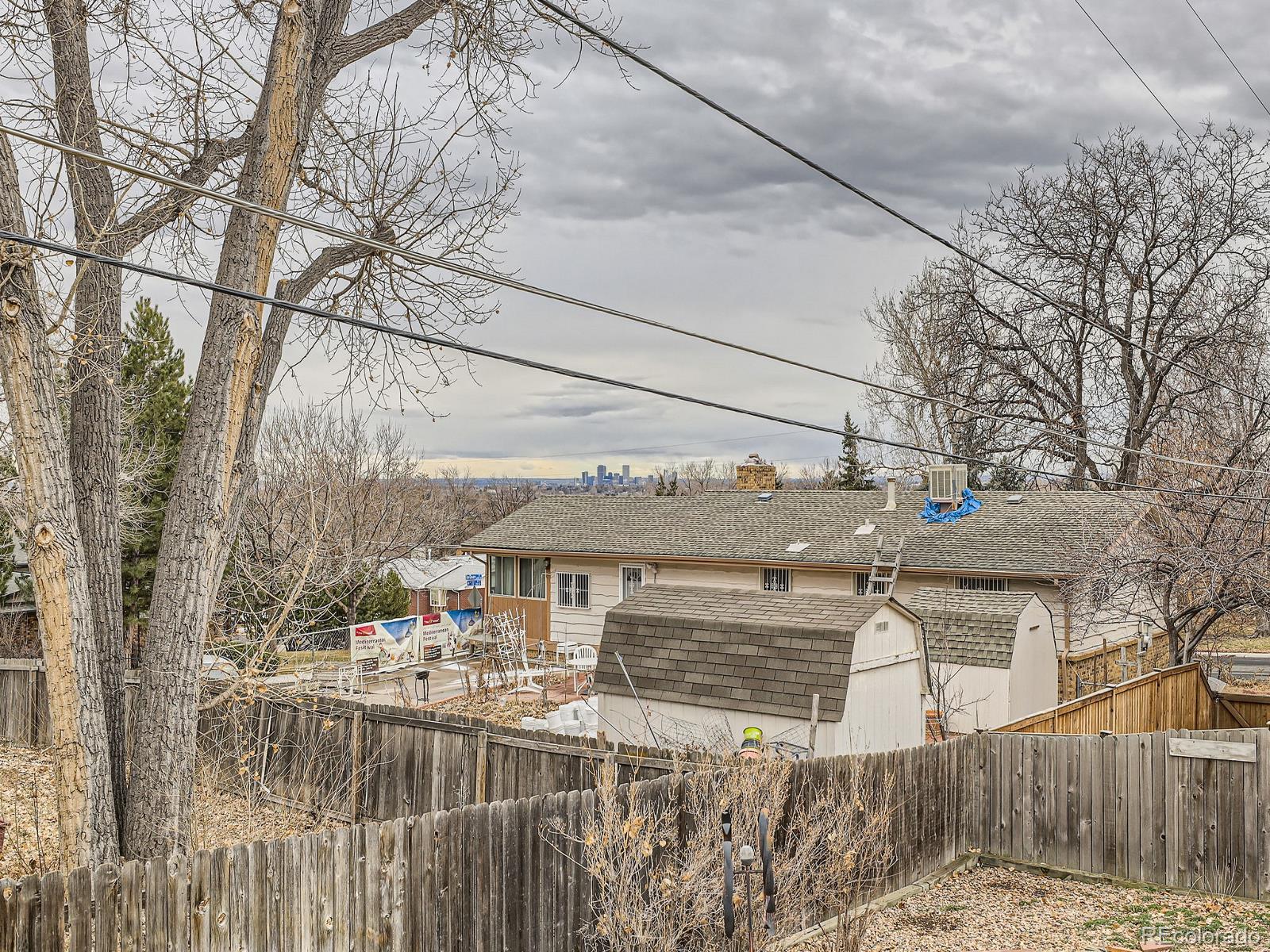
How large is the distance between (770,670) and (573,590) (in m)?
15.1

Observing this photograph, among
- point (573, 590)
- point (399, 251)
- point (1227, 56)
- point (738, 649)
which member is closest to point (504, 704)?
point (573, 590)

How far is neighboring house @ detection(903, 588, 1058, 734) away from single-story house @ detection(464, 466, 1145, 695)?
157 centimetres

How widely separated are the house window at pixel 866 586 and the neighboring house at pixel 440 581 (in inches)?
446

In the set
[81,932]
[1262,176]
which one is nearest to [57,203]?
[81,932]

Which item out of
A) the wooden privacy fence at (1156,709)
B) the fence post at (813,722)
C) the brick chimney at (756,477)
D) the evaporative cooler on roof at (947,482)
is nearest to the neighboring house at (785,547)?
the evaporative cooler on roof at (947,482)

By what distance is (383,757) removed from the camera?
33.9 feet

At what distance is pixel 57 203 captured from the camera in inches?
272

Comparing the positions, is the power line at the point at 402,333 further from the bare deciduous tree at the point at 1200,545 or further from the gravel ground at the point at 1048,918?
the bare deciduous tree at the point at 1200,545

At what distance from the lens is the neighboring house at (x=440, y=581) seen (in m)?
29.2

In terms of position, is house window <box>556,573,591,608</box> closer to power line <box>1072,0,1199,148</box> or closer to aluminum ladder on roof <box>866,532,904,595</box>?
aluminum ladder on roof <box>866,532,904,595</box>

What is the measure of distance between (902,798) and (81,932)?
659 centimetres

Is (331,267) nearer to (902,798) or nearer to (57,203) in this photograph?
(57,203)

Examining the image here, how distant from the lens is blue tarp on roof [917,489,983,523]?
2234cm

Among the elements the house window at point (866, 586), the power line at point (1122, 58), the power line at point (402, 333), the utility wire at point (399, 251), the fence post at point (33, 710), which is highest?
the power line at point (1122, 58)
